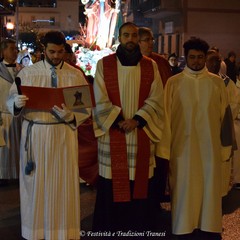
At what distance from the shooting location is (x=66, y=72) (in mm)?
4324

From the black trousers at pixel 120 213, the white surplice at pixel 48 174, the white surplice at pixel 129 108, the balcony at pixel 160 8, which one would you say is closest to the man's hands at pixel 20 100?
the white surplice at pixel 48 174

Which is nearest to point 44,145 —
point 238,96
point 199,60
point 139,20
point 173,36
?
point 199,60

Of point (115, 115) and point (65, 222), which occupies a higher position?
point (115, 115)

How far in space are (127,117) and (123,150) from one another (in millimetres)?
314

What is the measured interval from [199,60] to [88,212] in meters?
2.34

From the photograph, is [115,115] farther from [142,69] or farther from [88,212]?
[88,212]

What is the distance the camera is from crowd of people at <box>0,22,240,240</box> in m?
4.25

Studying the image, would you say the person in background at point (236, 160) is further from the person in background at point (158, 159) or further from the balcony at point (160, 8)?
the balcony at point (160, 8)

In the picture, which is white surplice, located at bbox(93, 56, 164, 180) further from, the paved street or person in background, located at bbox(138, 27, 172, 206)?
the paved street

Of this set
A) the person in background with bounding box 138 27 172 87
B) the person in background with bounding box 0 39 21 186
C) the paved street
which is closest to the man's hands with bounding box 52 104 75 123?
the paved street

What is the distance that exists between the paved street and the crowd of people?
43 centimetres

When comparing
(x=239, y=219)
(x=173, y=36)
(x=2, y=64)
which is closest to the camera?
(x=239, y=219)

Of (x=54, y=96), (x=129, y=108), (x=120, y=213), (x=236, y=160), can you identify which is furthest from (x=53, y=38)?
(x=236, y=160)

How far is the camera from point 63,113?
4.11 meters
